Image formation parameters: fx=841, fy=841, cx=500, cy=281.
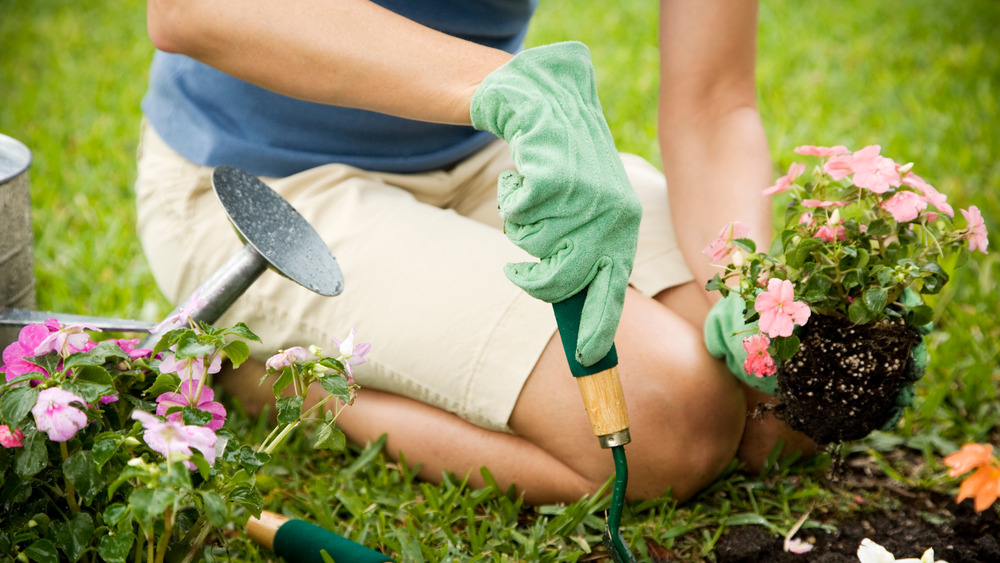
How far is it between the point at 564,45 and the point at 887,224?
0.47m

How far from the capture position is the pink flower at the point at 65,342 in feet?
2.72

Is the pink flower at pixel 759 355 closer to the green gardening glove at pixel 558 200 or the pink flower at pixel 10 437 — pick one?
the green gardening glove at pixel 558 200

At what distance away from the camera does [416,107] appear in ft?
3.62

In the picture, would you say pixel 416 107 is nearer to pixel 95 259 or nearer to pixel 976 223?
pixel 976 223

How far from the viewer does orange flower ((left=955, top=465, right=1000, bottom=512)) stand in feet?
2.32

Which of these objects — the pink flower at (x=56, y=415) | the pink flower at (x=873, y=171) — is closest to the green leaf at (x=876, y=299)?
the pink flower at (x=873, y=171)

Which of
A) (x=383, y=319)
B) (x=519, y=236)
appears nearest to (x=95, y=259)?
(x=383, y=319)

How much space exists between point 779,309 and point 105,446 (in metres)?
0.73

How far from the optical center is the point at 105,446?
79 cm

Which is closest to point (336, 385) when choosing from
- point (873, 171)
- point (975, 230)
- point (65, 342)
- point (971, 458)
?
point (65, 342)

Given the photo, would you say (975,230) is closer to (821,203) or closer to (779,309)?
(821,203)

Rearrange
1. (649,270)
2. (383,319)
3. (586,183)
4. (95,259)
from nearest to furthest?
(586,183)
(383,319)
(649,270)
(95,259)

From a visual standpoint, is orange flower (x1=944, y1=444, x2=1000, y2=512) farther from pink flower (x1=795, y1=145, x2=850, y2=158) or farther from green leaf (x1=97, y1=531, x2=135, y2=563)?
green leaf (x1=97, y1=531, x2=135, y2=563)

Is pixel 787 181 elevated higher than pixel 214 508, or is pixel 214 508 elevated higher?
pixel 787 181
